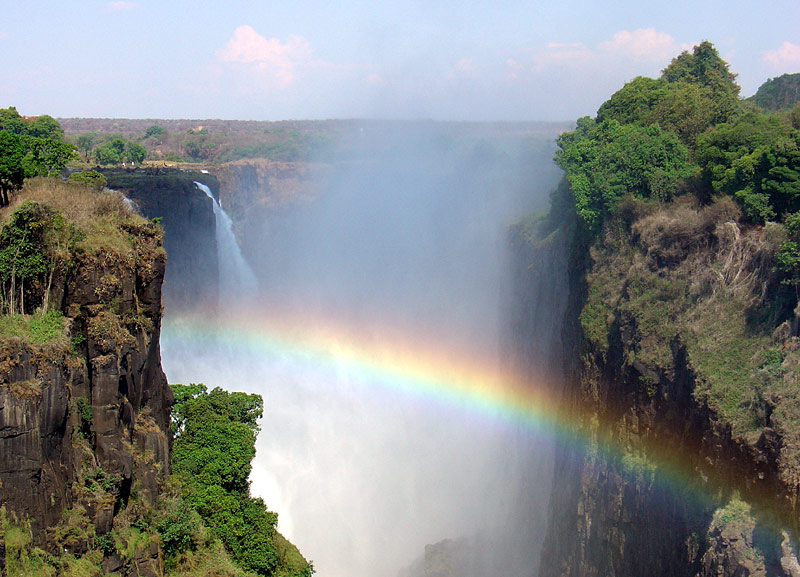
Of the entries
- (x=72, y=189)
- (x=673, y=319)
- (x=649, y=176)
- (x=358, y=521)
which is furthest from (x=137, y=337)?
(x=358, y=521)

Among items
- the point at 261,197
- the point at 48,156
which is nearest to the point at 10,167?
the point at 48,156

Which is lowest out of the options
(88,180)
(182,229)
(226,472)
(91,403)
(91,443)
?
(226,472)

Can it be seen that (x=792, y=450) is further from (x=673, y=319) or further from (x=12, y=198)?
(x=12, y=198)

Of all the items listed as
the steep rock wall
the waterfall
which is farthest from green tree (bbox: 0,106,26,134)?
the steep rock wall

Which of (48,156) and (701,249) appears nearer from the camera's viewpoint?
(48,156)

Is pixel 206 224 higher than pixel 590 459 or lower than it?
higher

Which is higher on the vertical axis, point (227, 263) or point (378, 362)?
point (227, 263)

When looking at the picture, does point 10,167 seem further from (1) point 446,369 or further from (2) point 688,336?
(1) point 446,369

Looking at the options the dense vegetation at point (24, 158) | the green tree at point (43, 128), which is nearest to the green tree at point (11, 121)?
the green tree at point (43, 128)
